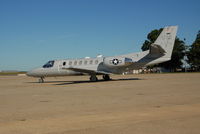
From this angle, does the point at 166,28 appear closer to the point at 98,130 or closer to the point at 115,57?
the point at 115,57

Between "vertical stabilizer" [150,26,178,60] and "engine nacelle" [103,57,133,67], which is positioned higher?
"vertical stabilizer" [150,26,178,60]

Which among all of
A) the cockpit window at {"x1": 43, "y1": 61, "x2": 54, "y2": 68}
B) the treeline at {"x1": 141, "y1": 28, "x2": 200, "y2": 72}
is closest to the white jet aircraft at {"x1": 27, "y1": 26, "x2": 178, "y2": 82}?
the cockpit window at {"x1": 43, "y1": 61, "x2": 54, "y2": 68}

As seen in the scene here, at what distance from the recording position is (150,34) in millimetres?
87250

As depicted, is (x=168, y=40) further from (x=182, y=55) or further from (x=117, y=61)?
(x=182, y=55)

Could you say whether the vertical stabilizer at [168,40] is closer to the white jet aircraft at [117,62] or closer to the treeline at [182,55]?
the white jet aircraft at [117,62]

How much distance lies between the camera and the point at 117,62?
99.6 feet

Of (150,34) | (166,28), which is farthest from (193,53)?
(166,28)

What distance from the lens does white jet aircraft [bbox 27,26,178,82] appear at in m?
29.3

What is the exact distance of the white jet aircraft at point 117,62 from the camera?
29277mm

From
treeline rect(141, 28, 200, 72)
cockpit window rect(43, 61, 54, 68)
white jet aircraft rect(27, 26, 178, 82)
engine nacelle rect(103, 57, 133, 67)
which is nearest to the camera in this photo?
white jet aircraft rect(27, 26, 178, 82)

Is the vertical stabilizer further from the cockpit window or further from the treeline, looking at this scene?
the treeline

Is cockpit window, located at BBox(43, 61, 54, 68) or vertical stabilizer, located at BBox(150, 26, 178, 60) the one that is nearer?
vertical stabilizer, located at BBox(150, 26, 178, 60)

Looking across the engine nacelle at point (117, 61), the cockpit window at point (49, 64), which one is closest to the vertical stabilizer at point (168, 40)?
the engine nacelle at point (117, 61)

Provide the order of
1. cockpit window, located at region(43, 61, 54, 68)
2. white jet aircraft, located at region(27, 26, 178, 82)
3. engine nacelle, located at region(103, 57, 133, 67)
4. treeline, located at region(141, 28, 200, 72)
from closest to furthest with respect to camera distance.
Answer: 1. white jet aircraft, located at region(27, 26, 178, 82)
2. engine nacelle, located at region(103, 57, 133, 67)
3. cockpit window, located at region(43, 61, 54, 68)
4. treeline, located at region(141, 28, 200, 72)
